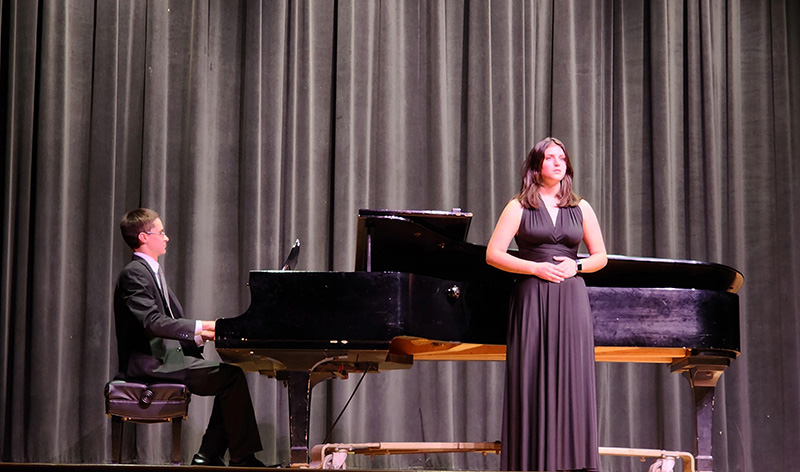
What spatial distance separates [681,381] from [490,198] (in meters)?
1.67

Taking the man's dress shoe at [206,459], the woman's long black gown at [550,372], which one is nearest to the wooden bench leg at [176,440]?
the man's dress shoe at [206,459]

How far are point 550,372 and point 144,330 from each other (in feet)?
6.01

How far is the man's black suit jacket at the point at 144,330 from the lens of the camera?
4.07 meters

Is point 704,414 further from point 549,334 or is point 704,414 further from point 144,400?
point 144,400

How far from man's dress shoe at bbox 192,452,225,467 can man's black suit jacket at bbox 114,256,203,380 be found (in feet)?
1.30

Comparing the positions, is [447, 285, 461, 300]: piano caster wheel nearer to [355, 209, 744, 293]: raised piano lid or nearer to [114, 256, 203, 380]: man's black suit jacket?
[355, 209, 744, 293]: raised piano lid

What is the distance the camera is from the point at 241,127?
574 centimetres

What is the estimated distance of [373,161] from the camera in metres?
5.82

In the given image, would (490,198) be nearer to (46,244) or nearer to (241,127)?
(241,127)

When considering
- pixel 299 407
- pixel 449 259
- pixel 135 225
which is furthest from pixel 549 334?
pixel 135 225

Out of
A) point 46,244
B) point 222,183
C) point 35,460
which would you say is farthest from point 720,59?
point 35,460

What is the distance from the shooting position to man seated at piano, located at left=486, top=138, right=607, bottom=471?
137 inches

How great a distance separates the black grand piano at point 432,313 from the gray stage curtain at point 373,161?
1422mm

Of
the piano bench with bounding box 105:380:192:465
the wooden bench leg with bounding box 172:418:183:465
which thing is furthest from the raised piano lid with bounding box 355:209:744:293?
the wooden bench leg with bounding box 172:418:183:465
